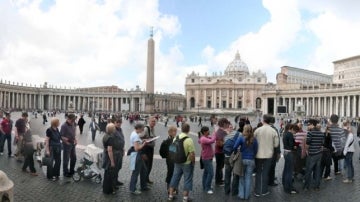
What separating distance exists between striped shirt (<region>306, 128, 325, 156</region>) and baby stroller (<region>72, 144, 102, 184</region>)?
5.57 m

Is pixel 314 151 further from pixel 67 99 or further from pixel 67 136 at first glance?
pixel 67 99

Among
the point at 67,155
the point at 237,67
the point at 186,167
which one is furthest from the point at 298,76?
the point at 186,167

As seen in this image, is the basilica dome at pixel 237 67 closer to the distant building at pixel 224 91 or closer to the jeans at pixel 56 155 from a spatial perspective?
the distant building at pixel 224 91

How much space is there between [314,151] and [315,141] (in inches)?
10.5

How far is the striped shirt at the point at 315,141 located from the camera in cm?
906

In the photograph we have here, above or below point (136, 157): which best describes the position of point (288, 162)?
below

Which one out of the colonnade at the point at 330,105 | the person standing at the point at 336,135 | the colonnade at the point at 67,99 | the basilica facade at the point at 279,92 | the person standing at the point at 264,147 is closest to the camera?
the person standing at the point at 264,147

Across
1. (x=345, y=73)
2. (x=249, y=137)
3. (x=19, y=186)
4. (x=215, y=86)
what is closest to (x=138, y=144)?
(x=249, y=137)

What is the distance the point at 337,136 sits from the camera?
10.1 m

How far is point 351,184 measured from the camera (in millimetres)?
9680

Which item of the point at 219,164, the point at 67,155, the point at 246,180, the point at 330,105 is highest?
the point at 330,105

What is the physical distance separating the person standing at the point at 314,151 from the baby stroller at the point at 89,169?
5.52 m

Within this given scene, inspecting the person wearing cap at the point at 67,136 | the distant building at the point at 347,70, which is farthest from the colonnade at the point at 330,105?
the person wearing cap at the point at 67,136

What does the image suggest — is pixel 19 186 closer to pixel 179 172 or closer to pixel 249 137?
pixel 179 172
